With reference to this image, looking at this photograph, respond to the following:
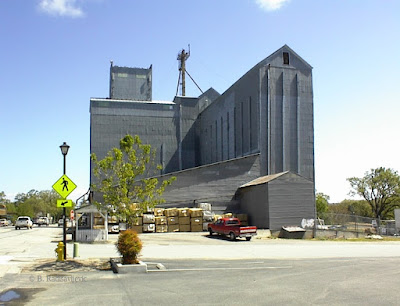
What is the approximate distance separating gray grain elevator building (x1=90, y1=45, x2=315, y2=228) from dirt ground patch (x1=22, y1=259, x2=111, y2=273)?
74.5ft

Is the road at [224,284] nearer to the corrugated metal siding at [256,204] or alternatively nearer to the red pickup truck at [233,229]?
the red pickup truck at [233,229]

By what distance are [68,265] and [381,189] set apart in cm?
6603

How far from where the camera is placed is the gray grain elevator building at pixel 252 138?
40.6 m

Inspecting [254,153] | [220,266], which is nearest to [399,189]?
[254,153]

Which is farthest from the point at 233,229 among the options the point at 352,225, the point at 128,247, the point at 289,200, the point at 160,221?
the point at 128,247

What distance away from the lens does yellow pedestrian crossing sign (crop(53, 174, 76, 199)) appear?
57.2 ft

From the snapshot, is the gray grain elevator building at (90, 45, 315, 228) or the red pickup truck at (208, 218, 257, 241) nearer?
the red pickup truck at (208, 218, 257, 241)

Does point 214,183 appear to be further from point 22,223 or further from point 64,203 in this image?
point 22,223

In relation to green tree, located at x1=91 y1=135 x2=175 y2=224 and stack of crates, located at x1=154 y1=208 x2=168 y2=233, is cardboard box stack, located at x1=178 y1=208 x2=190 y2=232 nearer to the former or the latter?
stack of crates, located at x1=154 y1=208 x2=168 y2=233

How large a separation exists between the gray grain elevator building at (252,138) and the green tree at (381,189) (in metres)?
30.2

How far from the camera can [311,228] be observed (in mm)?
37094

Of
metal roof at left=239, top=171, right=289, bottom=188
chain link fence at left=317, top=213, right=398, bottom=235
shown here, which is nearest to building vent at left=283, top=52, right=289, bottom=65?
Answer: metal roof at left=239, top=171, right=289, bottom=188

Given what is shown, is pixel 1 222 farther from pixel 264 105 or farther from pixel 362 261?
pixel 362 261

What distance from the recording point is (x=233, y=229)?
32.0 metres
